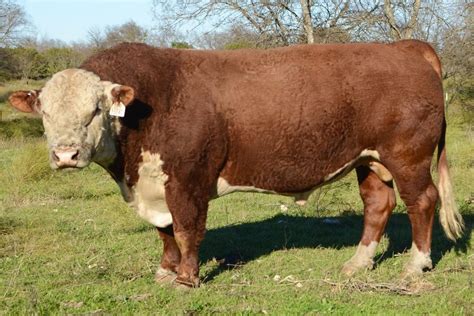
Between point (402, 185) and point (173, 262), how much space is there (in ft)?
7.34

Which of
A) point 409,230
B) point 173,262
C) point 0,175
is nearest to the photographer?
point 173,262

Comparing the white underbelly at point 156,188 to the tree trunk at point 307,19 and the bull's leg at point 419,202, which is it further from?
the tree trunk at point 307,19

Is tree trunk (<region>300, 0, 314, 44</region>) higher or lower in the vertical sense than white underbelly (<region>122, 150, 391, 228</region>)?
higher

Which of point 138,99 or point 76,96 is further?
point 138,99

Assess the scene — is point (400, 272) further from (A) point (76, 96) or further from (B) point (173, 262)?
(A) point (76, 96)

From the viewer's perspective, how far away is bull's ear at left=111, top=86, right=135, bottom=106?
Result: 4.94 metres

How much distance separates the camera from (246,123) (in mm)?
5527

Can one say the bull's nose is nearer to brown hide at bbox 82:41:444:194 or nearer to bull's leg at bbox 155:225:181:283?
brown hide at bbox 82:41:444:194

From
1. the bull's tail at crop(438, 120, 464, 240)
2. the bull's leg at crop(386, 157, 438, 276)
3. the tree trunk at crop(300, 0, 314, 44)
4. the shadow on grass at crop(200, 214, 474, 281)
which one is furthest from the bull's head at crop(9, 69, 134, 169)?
the tree trunk at crop(300, 0, 314, 44)

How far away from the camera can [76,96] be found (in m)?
4.88

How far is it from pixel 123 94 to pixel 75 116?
1.35 ft

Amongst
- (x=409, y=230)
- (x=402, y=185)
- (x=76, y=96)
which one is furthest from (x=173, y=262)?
(x=409, y=230)

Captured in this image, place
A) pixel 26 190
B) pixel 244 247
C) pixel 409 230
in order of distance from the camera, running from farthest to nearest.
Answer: pixel 26 190 → pixel 409 230 → pixel 244 247

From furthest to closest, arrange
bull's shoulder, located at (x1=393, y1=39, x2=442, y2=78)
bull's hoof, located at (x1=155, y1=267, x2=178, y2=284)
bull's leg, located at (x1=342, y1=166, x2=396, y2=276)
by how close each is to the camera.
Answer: bull's leg, located at (x1=342, y1=166, x2=396, y2=276) < bull's shoulder, located at (x1=393, y1=39, x2=442, y2=78) < bull's hoof, located at (x1=155, y1=267, x2=178, y2=284)
